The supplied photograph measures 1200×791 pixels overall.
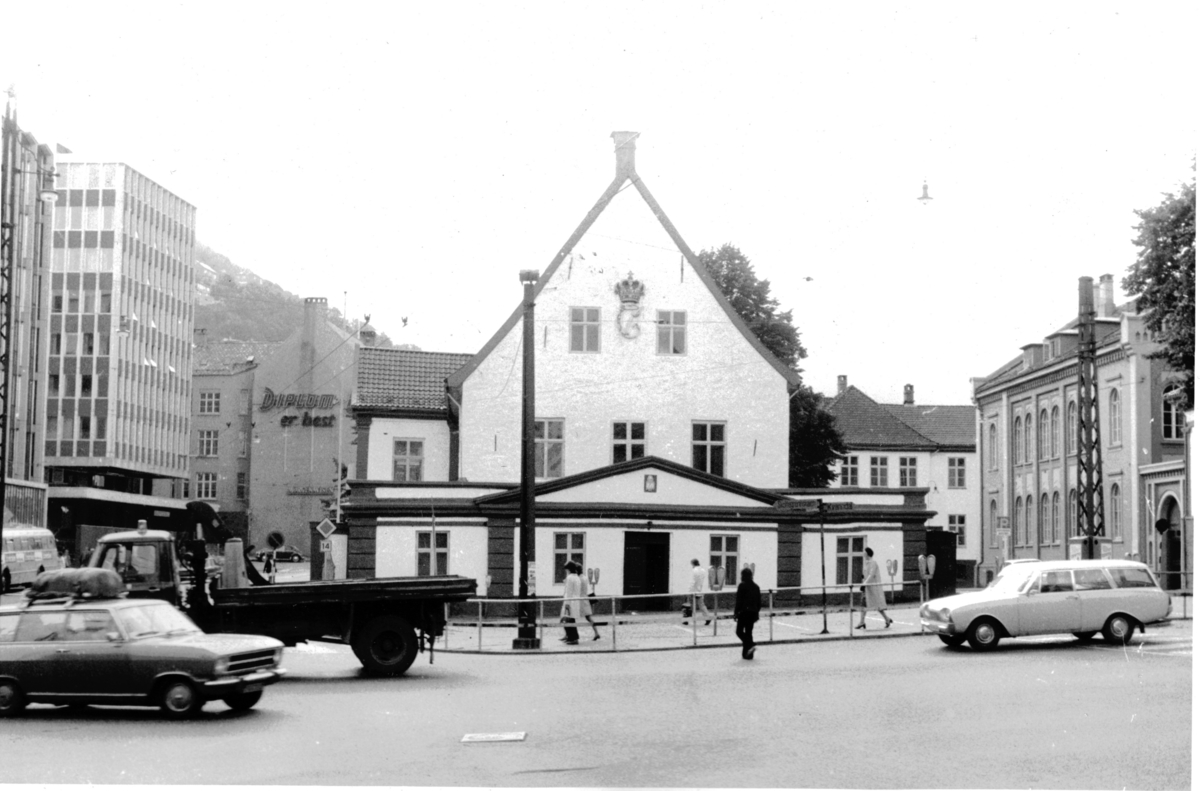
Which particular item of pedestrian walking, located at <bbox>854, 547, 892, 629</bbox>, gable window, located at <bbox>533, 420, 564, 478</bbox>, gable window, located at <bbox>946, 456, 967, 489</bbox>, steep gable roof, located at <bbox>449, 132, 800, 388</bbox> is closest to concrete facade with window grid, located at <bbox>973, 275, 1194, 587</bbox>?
A: gable window, located at <bbox>946, 456, 967, 489</bbox>

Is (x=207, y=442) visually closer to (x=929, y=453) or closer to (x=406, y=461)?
(x=406, y=461)

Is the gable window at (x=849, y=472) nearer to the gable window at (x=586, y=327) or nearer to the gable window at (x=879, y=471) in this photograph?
the gable window at (x=879, y=471)

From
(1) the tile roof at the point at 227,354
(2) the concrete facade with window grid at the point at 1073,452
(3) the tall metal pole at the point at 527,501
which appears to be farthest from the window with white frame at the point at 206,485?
(2) the concrete facade with window grid at the point at 1073,452

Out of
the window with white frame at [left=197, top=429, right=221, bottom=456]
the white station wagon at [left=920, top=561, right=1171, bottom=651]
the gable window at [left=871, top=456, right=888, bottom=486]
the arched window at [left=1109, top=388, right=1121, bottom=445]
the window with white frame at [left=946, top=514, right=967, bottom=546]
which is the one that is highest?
the arched window at [left=1109, top=388, right=1121, bottom=445]

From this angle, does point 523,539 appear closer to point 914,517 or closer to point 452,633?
point 452,633

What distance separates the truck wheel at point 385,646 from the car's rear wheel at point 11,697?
5117mm

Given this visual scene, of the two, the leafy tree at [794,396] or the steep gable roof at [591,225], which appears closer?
the steep gable roof at [591,225]

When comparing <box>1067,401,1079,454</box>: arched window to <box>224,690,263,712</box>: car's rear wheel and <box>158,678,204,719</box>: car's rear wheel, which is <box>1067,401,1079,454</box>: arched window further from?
<box>158,678,204,719</box>: car's rear wheel

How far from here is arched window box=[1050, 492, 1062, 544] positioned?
71.2ft

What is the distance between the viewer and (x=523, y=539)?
918 inches

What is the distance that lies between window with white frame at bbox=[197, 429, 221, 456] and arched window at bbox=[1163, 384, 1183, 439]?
13.2m

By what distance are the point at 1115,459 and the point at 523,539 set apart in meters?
9.03

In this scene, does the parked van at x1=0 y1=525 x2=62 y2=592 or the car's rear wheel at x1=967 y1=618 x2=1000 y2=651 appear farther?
the car's rear wheel at x1=967 y1=618 x2=1000 y2=651

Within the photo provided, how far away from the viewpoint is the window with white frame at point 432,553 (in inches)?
867
